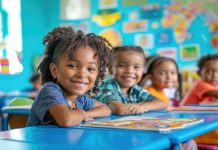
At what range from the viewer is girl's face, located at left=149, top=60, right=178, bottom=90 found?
2.49m

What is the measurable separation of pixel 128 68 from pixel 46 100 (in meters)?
0.80

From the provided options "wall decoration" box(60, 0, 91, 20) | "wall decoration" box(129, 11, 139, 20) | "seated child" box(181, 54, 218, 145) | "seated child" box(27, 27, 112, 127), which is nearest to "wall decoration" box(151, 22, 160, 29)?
"wall decoration" box(129, 11, 139, 20)

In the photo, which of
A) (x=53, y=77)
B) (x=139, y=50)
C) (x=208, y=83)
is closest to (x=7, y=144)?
(x=53, y=77)

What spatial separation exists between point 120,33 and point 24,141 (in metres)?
4.07

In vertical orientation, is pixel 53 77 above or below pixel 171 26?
below

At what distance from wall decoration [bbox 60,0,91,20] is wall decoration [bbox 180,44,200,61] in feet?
5.00

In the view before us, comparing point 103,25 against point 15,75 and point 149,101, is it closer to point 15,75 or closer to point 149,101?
point 15,75

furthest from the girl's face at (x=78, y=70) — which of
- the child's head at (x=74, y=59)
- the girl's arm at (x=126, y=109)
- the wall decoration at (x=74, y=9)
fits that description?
the wall decoration at (x=74, y=9)

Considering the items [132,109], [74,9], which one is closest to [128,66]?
[132,109]

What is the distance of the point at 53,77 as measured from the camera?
1498mm

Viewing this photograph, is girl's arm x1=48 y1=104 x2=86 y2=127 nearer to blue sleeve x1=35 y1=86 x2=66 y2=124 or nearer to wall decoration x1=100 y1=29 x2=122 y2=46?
→ blue sleeve x1=35 y1=86 x2=66 y2=124

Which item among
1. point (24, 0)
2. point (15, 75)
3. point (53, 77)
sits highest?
point (24, 0)

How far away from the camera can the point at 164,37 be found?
4516 millimetres

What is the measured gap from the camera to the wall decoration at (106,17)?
4914 millimetres
